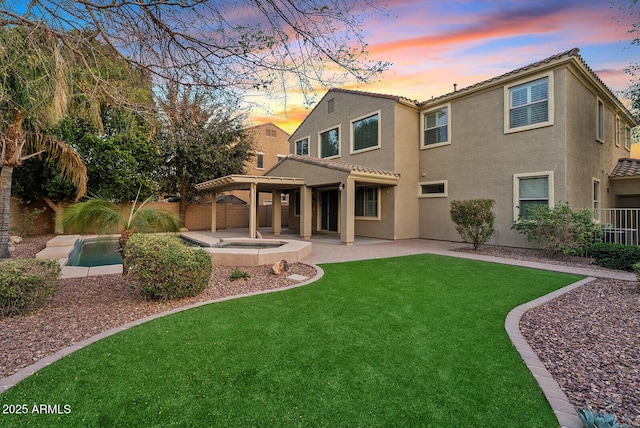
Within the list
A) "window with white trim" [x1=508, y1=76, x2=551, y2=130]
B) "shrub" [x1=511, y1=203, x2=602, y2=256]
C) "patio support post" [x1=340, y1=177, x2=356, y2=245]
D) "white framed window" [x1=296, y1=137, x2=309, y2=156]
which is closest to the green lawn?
"shrub" [x1=511, y1=203, x2=602, y2=256]

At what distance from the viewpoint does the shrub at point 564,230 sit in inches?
387

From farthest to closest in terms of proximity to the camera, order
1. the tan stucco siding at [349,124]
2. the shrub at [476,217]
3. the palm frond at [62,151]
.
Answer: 1. the tan stucco siding at [349,124]
2. the shrub at [476,217]
3. the palm frond at [62,151]

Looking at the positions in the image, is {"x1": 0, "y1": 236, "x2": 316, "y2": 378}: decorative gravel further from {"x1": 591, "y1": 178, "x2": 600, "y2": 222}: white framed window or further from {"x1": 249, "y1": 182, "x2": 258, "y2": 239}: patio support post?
{"x1": 591, "y1": 178, "x2": 600, "y2": 222}: white framed window

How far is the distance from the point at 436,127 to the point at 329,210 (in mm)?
7704

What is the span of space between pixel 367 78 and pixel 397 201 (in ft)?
35.9

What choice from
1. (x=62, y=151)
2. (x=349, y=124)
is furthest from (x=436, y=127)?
(x=62, y=151)

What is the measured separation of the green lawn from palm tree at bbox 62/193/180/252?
8.93 ft

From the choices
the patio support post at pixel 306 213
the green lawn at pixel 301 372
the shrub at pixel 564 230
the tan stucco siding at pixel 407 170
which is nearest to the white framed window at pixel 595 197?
the shrub at pixel 564 230

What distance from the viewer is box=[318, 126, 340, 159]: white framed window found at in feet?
62.9

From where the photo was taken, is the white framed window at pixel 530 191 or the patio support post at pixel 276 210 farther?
the patio support post at pixel 276 210

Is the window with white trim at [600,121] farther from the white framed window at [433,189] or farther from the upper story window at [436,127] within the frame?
the white framed window at [433,189]

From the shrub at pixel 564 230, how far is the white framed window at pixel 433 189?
4401 mm

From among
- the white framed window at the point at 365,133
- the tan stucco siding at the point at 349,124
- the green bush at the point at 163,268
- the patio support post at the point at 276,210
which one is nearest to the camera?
the green bush at the point at 163,268

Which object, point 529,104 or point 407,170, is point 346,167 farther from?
point 529,104
